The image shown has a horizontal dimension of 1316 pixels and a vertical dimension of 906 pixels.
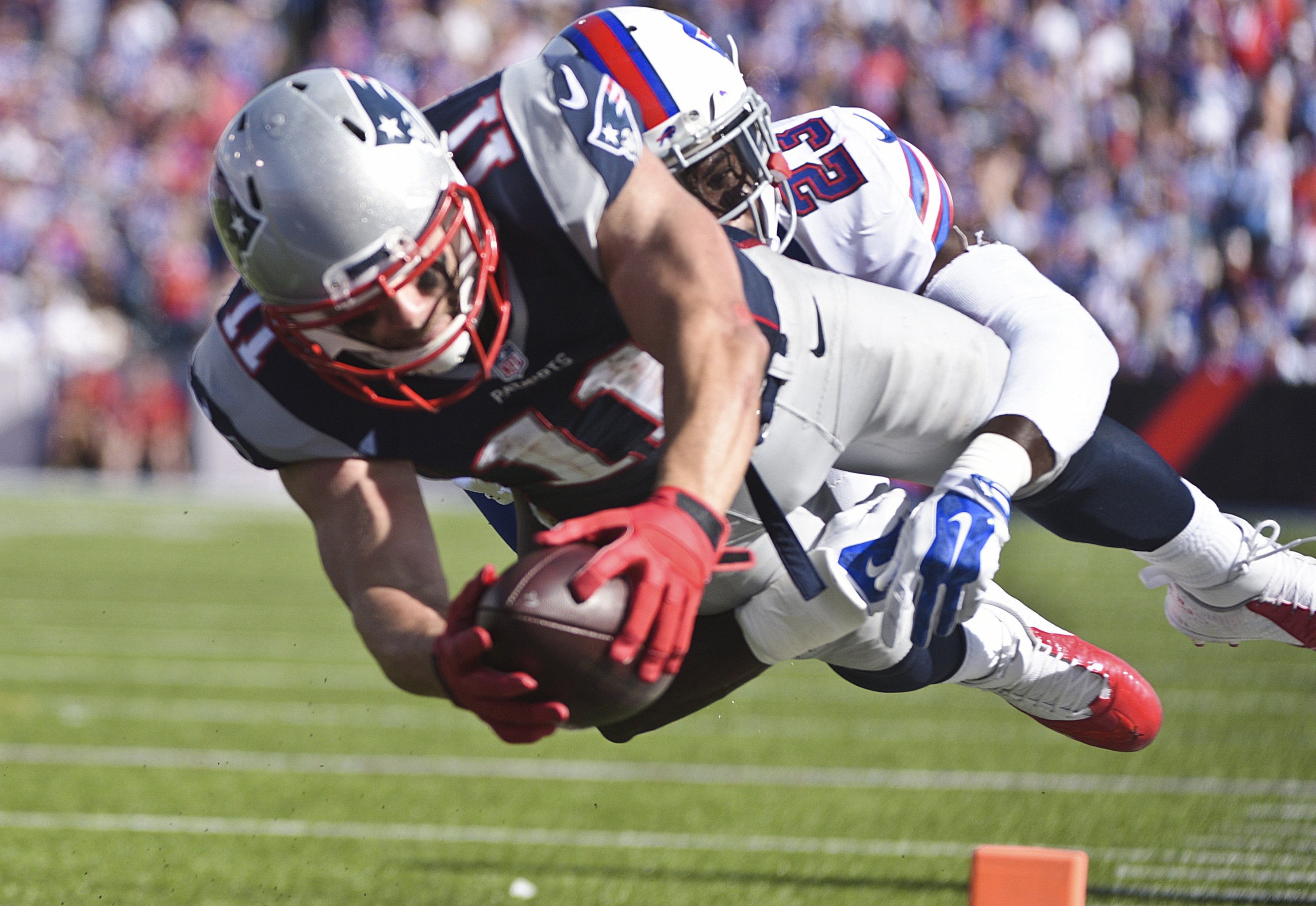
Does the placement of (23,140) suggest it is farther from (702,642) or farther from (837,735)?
(702,642)

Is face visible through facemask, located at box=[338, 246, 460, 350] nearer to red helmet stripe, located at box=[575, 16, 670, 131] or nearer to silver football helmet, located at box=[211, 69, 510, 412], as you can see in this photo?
silver football helmet, located at box=[211, 69, 510, 412]

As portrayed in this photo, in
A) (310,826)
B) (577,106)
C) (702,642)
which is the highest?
(577,106)

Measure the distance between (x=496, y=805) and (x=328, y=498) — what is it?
2342mm

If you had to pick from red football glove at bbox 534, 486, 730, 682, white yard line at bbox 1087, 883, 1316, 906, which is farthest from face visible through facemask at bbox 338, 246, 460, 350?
white yard line at bbox 1087, 883, 1316, 906

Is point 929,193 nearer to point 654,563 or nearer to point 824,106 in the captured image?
point 654,563

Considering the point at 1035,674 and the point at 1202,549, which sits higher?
the point at 1202,549

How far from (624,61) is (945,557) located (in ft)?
4.10

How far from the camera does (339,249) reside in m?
2.27

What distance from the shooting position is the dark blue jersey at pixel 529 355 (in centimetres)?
238

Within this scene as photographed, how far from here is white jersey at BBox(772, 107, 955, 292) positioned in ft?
9.86

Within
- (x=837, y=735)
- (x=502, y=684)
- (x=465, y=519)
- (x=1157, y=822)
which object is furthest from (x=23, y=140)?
(x=502, y=684)

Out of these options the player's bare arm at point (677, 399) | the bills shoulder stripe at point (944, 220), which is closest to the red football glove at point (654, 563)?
the player's bare arm at point (677, 399)

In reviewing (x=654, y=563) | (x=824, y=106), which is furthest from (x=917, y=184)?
(x=824, y=106)

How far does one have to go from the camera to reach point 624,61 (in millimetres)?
3172
